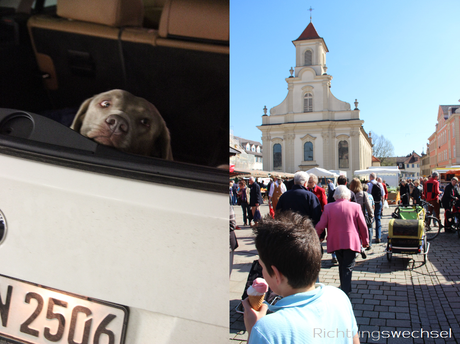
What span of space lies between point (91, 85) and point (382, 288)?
13.4 ft

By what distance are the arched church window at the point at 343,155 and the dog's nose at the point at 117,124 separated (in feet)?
140

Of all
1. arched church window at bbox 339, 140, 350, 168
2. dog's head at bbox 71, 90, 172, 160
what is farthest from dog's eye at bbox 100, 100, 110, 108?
arched church window at bbox 339, 140, 350, 168

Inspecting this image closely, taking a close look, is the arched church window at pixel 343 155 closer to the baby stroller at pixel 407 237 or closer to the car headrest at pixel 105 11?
the baby stroller at pixel 407 237

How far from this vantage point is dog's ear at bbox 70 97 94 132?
4.76ft

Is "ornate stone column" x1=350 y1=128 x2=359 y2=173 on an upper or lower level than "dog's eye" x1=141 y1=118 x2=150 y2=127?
upper

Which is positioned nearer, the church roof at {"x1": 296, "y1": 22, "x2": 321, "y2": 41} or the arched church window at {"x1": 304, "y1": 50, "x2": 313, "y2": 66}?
the church roof at {"x1": 296, "y1": 22, "x2": 321, "y2": 41}

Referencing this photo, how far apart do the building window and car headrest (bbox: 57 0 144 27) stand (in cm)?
4204

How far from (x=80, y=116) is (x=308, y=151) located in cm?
4220

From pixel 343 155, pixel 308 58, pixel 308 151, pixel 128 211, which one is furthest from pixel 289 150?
pixel 128 211

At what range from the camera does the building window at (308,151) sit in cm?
4253

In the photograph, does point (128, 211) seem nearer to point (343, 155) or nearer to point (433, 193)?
point (433, 193)

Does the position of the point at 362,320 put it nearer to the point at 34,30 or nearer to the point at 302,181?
the point at 302,181

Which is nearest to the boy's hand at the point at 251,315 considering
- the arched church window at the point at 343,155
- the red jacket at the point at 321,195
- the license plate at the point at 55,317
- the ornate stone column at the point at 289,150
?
the license plate at the point at 55,317

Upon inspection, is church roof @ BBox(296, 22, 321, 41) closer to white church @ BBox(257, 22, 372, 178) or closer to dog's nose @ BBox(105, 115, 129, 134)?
white church @ BBox(257, 22, 372, 178)
